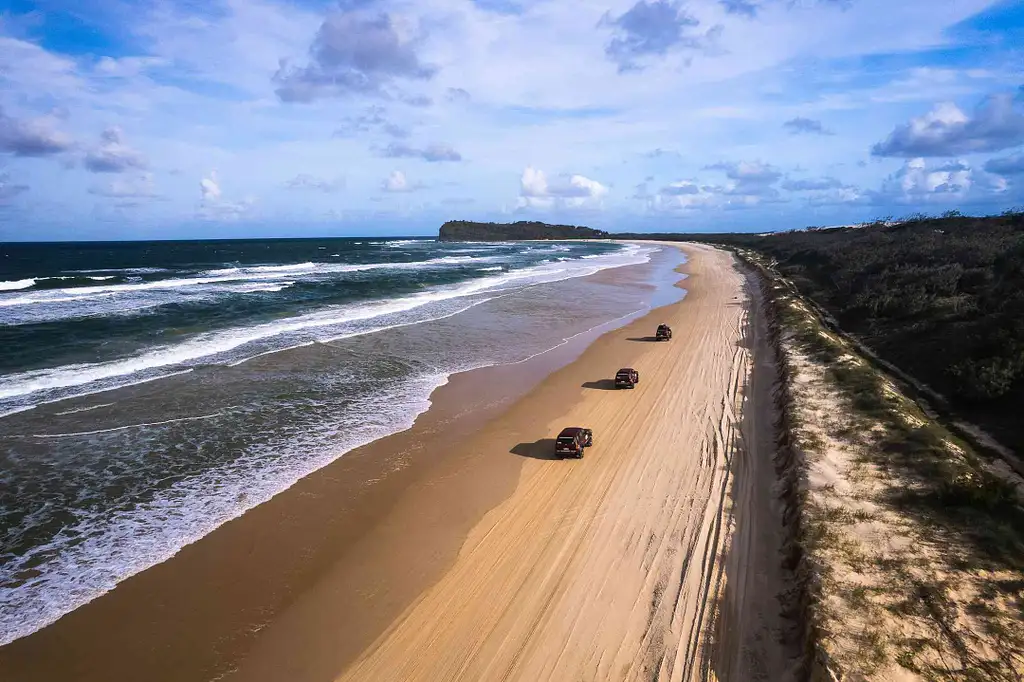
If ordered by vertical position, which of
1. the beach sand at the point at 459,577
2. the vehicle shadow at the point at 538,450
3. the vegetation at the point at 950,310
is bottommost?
the beach sand at the point at 459,577

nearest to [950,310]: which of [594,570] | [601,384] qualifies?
[601,384]

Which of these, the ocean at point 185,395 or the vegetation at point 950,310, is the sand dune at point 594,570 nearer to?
the ocean at point 185,395

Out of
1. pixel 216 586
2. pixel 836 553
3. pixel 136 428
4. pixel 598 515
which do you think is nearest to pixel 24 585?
pixel 216 586

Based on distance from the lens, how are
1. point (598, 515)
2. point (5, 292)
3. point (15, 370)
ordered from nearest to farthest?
1. point (598, 515)
2. point (15, 370)
3. point (5, 292)

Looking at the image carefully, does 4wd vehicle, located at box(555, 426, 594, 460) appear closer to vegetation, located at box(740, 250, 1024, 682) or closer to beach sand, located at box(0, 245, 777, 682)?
beach sand, located at box(0, 245, 777, 682)

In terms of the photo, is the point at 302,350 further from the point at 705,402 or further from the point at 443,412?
the point at 705,402

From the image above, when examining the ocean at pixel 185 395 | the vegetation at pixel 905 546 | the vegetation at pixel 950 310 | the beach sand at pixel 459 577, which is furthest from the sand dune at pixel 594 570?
the vegetation at pixel 950 310

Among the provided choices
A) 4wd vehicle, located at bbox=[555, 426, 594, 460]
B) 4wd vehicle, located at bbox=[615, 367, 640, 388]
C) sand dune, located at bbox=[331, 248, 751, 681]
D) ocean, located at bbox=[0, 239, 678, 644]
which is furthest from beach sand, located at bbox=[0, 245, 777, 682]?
4wd vehicle, located at bbox=[615, 367, 640, 388]
